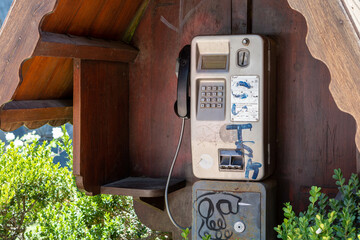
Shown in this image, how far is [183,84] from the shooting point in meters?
2.89

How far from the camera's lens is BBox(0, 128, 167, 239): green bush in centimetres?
382

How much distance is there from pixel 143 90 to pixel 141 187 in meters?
0.64

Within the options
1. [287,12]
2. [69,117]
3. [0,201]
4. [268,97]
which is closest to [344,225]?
[268,97]

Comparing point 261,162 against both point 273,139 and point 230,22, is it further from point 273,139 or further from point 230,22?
point 230,22

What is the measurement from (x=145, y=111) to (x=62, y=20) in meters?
0.88

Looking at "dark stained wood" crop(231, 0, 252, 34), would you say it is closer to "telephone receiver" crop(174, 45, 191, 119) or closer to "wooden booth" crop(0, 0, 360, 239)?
"wooden booth" crop(0, 0, 360, 239)

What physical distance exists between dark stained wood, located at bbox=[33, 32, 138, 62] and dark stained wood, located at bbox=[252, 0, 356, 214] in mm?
779

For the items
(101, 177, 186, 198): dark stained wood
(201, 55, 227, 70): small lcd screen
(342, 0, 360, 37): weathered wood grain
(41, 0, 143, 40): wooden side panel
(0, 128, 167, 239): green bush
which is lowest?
(0, 128, 167, 239): green bush

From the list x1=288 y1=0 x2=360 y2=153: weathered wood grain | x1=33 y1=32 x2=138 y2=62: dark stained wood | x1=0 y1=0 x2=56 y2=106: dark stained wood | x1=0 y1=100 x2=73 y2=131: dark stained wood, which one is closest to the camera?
x1=288 y1=0 x2=360 y2=153: weathered wood grain

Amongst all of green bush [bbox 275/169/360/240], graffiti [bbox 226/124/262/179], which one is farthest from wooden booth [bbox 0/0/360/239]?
graffiti [bbox 226/124/262/179]

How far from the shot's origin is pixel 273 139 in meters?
2.92

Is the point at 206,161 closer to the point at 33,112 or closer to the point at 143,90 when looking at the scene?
the point at 143,90

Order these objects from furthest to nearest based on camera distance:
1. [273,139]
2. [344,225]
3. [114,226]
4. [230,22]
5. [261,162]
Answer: [114,226] < [230,22] < [273,139] < [261,162] < [344,225]

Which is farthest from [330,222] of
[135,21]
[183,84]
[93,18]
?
[135,21]
